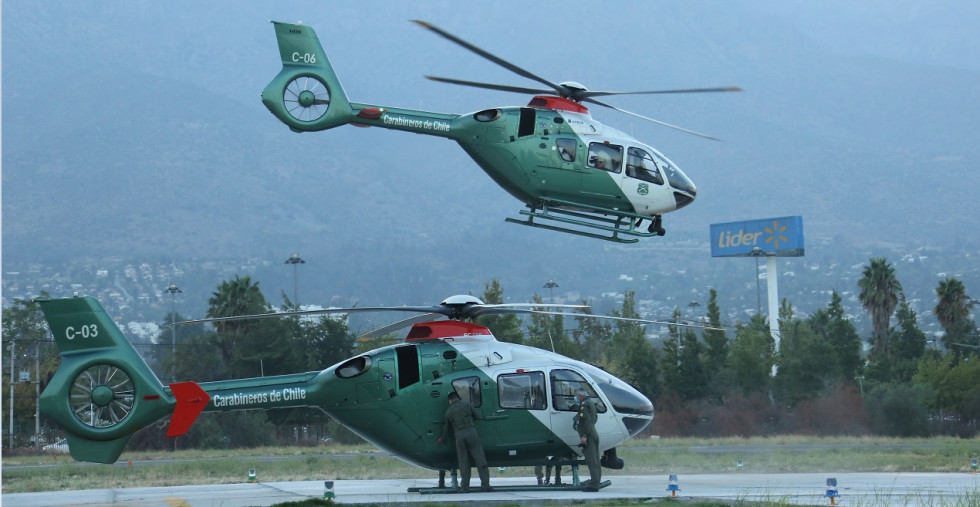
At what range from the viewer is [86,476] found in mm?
28156

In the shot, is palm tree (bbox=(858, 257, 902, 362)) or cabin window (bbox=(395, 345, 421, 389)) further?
palm tree (bbox=(858, 257, 902, 362))

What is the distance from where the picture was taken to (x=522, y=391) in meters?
20.7

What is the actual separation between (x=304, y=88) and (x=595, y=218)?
6.66 m

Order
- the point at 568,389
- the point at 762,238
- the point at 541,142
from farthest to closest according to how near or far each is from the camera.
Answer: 1. the point at 762,238
2. the point at 541,142
3. the point at 568,389

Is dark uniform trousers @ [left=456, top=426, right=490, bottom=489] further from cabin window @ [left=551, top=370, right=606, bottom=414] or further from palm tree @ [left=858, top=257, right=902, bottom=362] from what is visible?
palm tree @ [left=858, top=257, right=902, bottom=362]

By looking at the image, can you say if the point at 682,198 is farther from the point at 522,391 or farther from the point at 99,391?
the point at 99,391

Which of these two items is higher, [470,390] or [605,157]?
[605,157]

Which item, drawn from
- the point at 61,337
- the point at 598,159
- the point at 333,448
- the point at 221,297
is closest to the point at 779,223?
the point at 221,297

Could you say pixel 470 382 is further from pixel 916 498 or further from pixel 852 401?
pixel 852 401

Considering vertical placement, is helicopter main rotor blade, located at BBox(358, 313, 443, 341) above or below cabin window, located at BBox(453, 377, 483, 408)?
above

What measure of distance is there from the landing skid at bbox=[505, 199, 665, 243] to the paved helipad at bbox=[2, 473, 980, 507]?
5117mm

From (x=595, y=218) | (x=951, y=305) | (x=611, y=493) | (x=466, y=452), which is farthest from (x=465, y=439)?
(x=951, y=305)

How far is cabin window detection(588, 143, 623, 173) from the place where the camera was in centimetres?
2458

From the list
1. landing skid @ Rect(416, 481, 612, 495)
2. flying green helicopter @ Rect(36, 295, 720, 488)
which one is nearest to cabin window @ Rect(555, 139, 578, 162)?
flying green helicopter @ Rect(36, 295, 720, 488)
